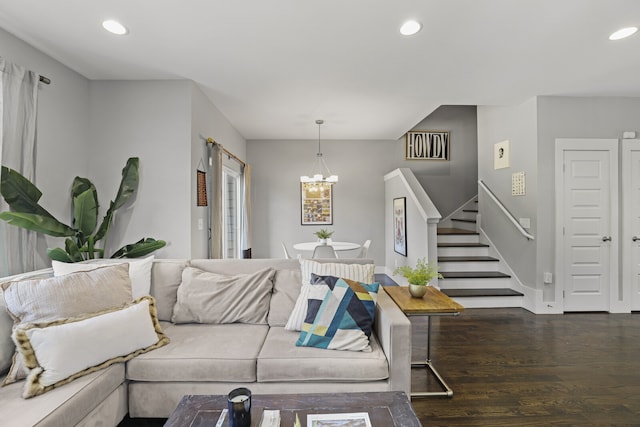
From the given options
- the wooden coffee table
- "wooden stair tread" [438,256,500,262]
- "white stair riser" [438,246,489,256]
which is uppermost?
"white stair riser" [438,246,489,256]

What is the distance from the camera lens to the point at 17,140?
239cm

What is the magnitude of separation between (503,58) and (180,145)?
3.21 metres

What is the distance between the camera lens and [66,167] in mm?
2965

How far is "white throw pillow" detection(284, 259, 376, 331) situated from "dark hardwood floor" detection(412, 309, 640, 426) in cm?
91

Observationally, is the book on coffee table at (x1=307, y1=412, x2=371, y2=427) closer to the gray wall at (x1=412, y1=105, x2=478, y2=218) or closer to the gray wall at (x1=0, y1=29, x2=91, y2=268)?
the gray wall at (x1=0, y1=29, x2=91, y2=268)

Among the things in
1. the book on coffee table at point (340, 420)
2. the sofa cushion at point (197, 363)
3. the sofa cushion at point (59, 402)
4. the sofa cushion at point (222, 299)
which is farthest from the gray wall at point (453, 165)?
the sofa cushion at point (59, 402)

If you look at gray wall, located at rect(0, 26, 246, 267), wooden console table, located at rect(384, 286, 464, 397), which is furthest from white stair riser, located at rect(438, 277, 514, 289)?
gray wall, located at rect(0, 26, 246, 267)

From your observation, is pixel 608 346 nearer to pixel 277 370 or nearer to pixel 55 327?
pixel 277 370

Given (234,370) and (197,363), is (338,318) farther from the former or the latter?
(197,363)

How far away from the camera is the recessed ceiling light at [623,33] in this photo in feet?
7.90

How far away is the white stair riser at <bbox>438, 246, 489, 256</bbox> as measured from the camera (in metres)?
4.87

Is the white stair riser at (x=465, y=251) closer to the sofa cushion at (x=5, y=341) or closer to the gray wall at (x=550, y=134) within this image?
the gray wall at (x=550, y=134)

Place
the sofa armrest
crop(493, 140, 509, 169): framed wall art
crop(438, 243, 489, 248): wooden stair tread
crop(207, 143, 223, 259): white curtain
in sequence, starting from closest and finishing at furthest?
1. the sofa armrest
2. crop(207, 143, 223, 259): white curtain
3. crop(493, 140, 509, 169): framed wall art
4. crop(438, 243, 489, 248): wooden stair tread

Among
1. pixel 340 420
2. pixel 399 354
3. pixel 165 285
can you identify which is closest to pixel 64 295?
pixel 165 285
